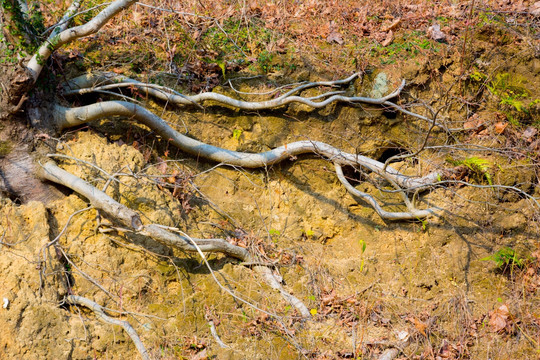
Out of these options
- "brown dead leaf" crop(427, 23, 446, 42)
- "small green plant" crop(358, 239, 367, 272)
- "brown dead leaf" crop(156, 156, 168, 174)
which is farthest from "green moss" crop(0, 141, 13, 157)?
"brown dead leaf" crop(427, 23, 446, 42)

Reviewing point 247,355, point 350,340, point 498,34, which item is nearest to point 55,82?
point 247,355

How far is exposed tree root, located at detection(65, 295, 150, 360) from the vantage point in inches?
169

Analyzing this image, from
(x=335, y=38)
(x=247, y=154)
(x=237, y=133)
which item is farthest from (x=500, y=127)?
(x=237, y=133)

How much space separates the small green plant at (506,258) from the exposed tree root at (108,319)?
3978mm

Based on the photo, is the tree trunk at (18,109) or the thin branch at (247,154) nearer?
the tree trunk at (18,109)

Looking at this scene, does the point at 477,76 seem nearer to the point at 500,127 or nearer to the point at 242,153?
the point at 500,127

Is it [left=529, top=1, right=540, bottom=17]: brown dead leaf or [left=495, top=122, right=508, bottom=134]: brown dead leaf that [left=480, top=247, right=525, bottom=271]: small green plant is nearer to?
[left=495, top=122, right=508, bottom=134]: brown dead leaf

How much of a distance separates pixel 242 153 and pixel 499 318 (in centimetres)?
361

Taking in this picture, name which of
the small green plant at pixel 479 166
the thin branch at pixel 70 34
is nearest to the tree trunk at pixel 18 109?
the thin branch at pixel 70 34

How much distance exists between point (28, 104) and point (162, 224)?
2032mm

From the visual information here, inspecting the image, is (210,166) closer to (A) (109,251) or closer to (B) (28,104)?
(A) (109,251)

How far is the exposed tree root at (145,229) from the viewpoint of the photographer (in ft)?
14.9

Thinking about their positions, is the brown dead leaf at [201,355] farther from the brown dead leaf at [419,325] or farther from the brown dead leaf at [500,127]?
the brown dead leaf at [500,127]

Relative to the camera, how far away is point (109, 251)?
4895 mm
